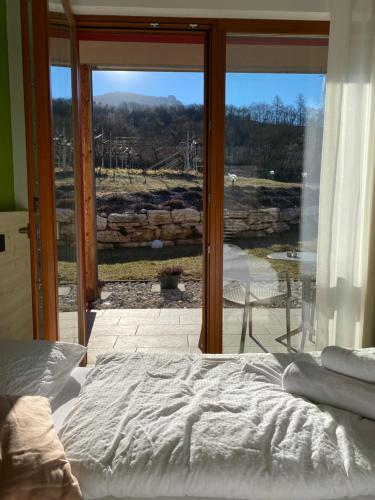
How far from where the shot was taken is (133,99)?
723cm

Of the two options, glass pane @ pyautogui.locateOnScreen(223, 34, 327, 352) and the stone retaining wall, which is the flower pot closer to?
the stone retaining wall

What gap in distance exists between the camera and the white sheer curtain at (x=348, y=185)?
2.77 metres

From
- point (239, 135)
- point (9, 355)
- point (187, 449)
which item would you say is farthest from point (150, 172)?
point (187, 449)

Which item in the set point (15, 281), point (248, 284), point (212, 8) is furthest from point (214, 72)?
point (15, 281)

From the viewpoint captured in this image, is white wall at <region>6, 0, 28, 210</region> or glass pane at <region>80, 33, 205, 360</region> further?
glass pane at <region>80, 33, 205, 360</region>

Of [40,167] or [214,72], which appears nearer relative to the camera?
[40,167]

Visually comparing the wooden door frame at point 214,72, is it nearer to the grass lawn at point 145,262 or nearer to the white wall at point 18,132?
the white wall at point 18,132

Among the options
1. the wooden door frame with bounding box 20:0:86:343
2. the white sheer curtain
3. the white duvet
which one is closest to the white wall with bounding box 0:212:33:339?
the wooden door frame with bounding box 20:0:86:343

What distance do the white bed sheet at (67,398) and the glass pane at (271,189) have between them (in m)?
1.43

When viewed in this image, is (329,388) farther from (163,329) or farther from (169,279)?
(169,279)

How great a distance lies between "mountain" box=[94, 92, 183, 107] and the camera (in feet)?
23.3

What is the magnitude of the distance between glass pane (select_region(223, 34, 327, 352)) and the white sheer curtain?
0.48 feet

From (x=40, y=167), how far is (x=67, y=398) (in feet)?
3.86

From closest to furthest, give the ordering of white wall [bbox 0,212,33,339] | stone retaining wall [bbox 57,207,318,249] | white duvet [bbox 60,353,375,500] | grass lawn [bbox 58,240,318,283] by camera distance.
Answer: white duvet [bbox 60,353,375,500] → white wall [bbox 0,212,33,339] → grass lawn [bbox 58,240,318,283] → stone retaining wall [bbox 57,207,318,249]
